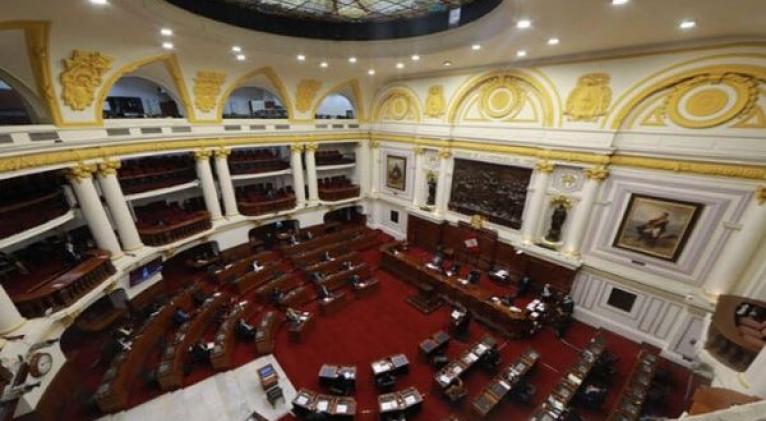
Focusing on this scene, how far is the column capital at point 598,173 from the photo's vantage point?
384 inches

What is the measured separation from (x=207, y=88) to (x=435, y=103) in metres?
10.0

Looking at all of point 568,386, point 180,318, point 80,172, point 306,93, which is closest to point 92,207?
point 80,172

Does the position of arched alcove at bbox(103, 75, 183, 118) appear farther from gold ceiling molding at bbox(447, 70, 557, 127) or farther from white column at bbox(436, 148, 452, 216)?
gold ceiling molding at bbox(447, 70, 557, 127)

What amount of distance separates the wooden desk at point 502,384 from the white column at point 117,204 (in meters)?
12.6

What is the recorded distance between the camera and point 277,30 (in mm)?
10281

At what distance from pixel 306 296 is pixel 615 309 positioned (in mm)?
11827

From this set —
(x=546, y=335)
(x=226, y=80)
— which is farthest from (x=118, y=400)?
(x=546, y=335)

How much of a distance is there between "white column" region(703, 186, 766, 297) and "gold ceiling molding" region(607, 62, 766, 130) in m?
2.44

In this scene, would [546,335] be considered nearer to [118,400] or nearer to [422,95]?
[422,95]

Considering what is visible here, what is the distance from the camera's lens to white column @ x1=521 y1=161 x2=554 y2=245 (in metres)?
11.1

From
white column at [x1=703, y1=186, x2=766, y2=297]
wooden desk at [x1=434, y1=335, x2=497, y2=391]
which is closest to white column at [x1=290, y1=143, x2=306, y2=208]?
wooden desk at [x1=434, y1=335, x2=497, y2=391]

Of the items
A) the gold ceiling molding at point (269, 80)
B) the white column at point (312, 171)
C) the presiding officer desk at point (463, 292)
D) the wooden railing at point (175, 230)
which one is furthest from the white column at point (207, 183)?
the presiding officer desk at point (463, 292)

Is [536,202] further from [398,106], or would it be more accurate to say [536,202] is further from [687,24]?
[398,106]

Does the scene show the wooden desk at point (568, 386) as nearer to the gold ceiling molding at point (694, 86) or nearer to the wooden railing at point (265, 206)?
the gold ceiling molding at point (694, 86)
